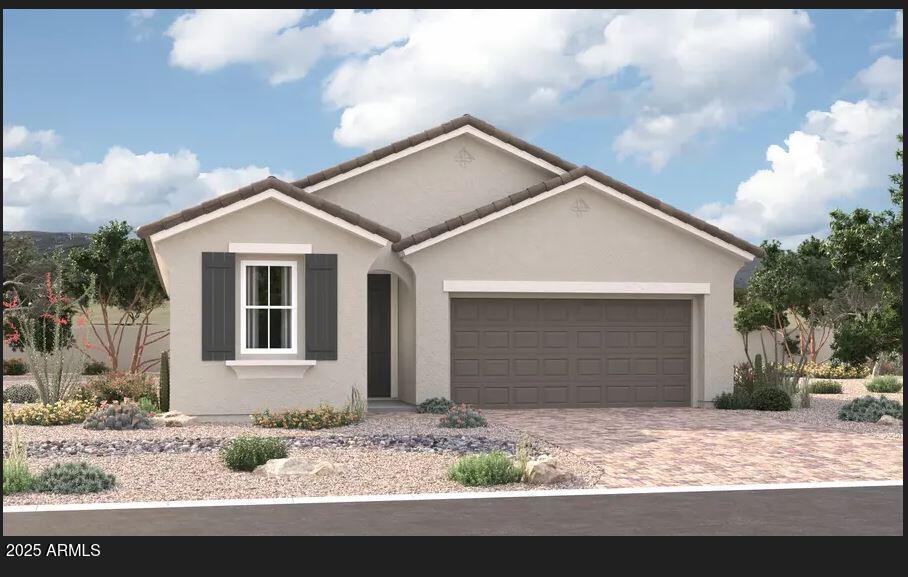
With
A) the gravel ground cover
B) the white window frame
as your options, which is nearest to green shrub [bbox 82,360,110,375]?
the white window frame

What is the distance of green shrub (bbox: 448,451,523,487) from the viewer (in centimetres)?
1102

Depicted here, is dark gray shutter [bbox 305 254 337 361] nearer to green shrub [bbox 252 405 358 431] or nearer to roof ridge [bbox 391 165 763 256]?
green shrub [bbox 252 405 358 431]

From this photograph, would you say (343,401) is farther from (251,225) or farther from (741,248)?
(741,248)

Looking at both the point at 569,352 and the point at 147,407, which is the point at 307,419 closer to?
the point at 147,407

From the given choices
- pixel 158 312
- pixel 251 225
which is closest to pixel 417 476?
pixel 251 225

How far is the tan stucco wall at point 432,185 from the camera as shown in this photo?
21469 mm

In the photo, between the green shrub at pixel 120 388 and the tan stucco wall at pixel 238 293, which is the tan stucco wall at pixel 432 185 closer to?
the tan stucco wall at pixel 238 293

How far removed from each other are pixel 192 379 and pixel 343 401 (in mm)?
2602

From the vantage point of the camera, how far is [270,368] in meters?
17.4

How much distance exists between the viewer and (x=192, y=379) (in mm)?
17250

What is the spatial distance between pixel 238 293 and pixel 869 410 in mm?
11494

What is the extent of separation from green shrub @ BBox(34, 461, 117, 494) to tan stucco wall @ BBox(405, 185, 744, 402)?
921 centimetres

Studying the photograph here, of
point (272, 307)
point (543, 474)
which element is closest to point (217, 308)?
point (272, 307)

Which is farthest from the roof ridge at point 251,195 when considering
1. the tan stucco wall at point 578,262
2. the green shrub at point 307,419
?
the green shrub at point 307,419
